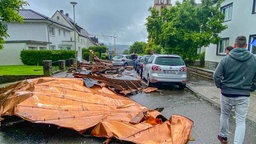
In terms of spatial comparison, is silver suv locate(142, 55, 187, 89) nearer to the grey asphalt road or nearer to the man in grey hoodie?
the grey asphalt road

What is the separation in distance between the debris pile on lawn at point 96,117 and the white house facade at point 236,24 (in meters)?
12.2

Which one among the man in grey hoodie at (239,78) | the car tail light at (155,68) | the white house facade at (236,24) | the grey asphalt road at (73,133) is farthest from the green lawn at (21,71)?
the white house facade at (236,24)

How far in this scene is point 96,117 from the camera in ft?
14.3

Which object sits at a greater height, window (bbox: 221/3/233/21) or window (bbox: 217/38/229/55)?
window (bbox: 221/3/233/21)

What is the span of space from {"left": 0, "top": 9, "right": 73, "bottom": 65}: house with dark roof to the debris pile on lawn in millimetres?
16752

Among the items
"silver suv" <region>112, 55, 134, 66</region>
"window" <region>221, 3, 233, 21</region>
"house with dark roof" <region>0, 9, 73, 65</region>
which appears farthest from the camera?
"silver suv" <region>112, 55, 134, 66</region>

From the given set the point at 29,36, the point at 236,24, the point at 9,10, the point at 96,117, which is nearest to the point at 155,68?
the point at 96,117

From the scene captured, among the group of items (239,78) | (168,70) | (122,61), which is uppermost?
(239,78)

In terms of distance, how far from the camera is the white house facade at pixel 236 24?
1312 cm

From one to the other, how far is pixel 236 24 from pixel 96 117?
15.0 m

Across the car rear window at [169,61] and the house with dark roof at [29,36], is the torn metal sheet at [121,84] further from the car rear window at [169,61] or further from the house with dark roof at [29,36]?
the house with dark roof at [29,36]

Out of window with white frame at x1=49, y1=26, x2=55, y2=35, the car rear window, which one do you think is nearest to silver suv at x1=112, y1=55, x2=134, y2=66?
window with white frame at x1=49, y1=26, x2=55, y2=35

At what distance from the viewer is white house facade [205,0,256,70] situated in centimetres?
1312

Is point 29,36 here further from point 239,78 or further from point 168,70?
point 239,78
